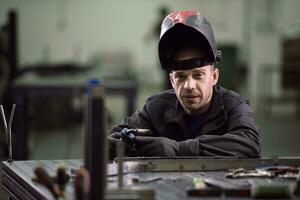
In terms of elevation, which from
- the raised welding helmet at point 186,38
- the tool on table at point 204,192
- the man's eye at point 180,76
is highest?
the raised welding helmet at point 186,38

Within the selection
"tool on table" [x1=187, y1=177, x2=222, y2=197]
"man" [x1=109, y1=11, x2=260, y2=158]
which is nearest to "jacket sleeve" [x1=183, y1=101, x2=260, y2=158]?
"man" [x1=109, y1=11, x2=260, y2=158]

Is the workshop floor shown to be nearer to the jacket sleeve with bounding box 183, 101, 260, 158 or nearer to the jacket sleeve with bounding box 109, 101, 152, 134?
the jacket sleeve with bounding box 109, 101, 152, 134

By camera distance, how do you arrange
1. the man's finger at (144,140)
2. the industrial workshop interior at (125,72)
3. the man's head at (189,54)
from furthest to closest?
the man's head at (189,54)
the man's finger at (144,140)
the industrial workshop interior at (125,72)

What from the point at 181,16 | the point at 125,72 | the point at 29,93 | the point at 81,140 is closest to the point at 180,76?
the point at 181,16

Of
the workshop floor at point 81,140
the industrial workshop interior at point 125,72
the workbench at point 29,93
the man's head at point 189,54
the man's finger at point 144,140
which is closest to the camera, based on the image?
the industrial workshop interior at point 125,72

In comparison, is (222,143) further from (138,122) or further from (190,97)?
(138,122)

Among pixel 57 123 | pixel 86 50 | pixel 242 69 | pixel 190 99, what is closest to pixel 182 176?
pixel 190 99

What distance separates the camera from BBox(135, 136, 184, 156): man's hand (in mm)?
1558

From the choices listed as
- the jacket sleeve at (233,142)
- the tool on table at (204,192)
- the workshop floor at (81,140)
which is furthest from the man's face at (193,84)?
the workshop floor at (81,140)

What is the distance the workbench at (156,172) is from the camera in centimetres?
124

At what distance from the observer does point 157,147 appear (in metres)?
1.56

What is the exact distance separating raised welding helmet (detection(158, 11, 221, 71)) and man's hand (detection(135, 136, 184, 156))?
0.26 metres

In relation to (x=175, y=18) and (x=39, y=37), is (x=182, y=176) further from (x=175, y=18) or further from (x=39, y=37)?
(x=39, y=37)

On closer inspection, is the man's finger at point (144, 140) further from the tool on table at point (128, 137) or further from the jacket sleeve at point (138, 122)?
the jacket sleeve at point (138, 122)
